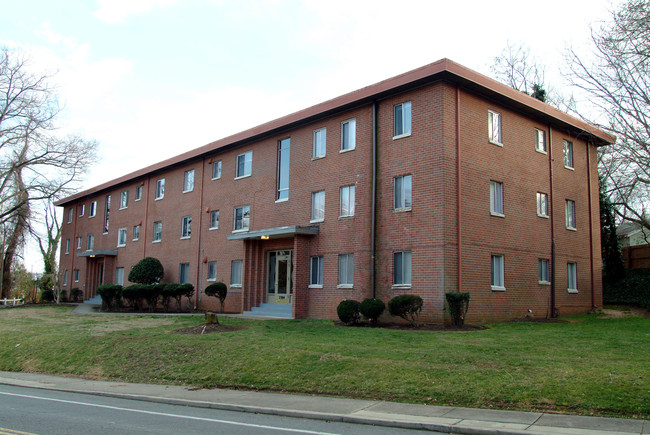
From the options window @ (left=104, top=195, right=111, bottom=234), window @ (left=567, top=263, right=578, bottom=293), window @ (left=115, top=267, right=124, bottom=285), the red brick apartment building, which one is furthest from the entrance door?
window @ (left=104, top=195, right=111, bottom=234)

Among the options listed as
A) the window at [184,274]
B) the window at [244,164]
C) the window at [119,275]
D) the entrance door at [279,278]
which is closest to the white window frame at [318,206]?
the entrance door at [279,278]

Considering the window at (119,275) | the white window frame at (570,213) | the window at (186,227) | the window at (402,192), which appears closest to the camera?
the window at (402,192)

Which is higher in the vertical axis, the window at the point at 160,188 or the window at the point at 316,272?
the window at the point at 160,188

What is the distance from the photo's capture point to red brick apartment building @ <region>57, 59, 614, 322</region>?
789 inches

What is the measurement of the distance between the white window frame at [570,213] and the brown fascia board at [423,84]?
10.3 ft

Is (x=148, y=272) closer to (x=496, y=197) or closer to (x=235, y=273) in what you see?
(x=235, y=273)

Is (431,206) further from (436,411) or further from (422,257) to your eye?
(436,411)

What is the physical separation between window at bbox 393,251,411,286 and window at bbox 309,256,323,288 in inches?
152

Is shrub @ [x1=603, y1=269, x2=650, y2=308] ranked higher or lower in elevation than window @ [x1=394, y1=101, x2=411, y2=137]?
lower

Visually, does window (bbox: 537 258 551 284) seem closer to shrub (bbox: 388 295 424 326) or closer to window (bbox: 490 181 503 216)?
window (bbox: 490 181 503 216)

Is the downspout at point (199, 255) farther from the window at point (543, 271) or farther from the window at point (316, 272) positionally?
the window at point (543, 271)

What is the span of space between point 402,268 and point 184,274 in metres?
16.7

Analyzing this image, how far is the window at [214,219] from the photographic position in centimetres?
3083

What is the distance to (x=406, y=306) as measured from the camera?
18.6 meters
